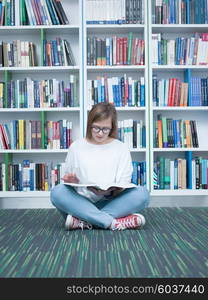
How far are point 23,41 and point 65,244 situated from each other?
2657mm

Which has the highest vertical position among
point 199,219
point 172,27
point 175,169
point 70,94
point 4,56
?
point 172,27

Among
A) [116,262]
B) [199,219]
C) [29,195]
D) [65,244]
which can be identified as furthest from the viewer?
[29,195]

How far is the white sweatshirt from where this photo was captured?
2.81 meters

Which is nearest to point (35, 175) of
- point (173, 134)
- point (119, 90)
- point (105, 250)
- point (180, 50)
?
point (119, 90)

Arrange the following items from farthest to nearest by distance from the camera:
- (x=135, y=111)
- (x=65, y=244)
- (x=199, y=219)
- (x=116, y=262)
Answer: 1. (x=135, y=111)
2. (x=199, y=219)
3. (x=65, y=244)
4. (x=116, y=262)

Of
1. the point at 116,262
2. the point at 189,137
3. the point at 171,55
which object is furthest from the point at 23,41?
the point at 116,262

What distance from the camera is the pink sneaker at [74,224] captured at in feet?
8.61

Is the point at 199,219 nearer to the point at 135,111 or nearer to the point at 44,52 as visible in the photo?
the point at 135,111

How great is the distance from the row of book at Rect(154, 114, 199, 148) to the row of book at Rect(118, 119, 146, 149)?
0.38 ft

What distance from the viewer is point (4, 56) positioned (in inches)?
165

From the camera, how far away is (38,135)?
422cm

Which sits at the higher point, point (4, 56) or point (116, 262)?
point (4, 56)

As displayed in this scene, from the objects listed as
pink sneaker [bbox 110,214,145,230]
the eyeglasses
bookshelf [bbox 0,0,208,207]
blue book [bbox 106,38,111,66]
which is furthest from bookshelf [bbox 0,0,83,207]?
pink sneaker [bbox 110,214,145,230]

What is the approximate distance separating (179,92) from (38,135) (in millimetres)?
1325
